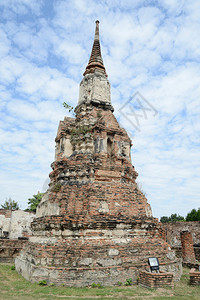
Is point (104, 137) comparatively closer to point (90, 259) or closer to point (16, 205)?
point (90, 259)

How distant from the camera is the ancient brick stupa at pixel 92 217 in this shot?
7.40m

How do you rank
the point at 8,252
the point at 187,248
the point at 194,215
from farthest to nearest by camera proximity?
the point at 194,215, the point at 8,252, the point at 187,248

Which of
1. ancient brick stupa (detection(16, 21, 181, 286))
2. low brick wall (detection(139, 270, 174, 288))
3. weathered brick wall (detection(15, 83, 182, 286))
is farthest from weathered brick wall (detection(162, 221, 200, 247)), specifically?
low brick wall (detection(139, 270, 174, 288))

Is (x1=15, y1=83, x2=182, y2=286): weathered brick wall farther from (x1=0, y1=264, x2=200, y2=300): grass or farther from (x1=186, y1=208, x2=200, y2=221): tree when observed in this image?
(x1=186, y1=208, x2=200, y2=221): tree

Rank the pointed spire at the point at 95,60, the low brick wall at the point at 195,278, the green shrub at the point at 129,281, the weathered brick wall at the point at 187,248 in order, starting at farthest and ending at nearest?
the pointed spire at the point at 95,60
the weathered brick wall at the point at 187,248
the low brick wall at the point at 195,278
the green shrub at the point at 129,281

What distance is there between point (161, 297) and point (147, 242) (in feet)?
8.13

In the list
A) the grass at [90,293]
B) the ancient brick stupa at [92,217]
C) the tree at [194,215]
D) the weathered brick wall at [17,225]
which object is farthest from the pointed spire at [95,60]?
the tree at [194,215]

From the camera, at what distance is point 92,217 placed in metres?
8.30

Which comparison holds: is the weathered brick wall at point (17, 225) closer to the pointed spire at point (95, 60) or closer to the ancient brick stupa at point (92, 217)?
the ancient brick stupa at point (92, 217)

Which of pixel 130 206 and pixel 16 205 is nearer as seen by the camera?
pixel 130 206

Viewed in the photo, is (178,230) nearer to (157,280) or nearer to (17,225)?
(17,225)

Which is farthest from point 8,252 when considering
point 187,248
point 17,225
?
point 187,248

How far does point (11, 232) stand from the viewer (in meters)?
21.6

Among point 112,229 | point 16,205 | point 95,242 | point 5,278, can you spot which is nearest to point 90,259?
point 95,242
